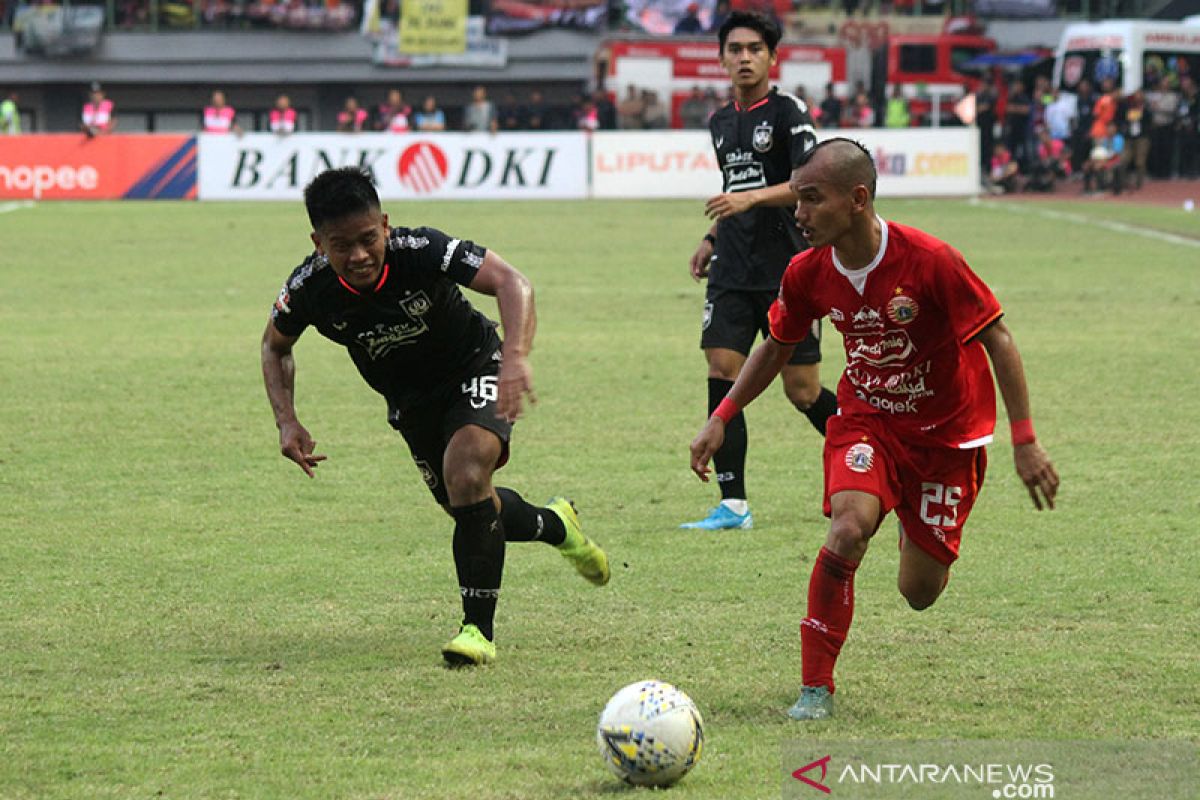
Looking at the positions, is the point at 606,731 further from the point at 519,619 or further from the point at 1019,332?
the point at 1019,332

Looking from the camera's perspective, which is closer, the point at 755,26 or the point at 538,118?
the point at 755,26

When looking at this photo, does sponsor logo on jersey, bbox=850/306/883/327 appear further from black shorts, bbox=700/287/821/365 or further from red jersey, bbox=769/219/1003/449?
black shorts, bbox=700/287/821/365

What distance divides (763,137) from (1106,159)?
32040 mm

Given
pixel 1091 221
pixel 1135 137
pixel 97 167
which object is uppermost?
pixel 1135 137

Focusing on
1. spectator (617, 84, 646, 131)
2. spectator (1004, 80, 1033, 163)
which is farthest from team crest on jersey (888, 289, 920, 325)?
spectator (617, 84, 646, 131)

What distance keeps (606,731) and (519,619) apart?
193 centimetres

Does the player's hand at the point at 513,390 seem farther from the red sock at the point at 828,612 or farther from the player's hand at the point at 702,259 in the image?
the player's hand at the point at 702,259

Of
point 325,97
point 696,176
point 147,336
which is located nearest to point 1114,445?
point 147,336

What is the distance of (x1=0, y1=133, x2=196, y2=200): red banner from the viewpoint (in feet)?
117

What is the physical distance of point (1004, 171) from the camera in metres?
39.4

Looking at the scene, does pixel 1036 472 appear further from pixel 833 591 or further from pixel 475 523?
pixel 475 523

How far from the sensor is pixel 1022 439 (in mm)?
5508

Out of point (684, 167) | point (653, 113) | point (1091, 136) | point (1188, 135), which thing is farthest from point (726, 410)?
point (1188, 135)

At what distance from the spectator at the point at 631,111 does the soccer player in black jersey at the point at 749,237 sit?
35381 millimetres
